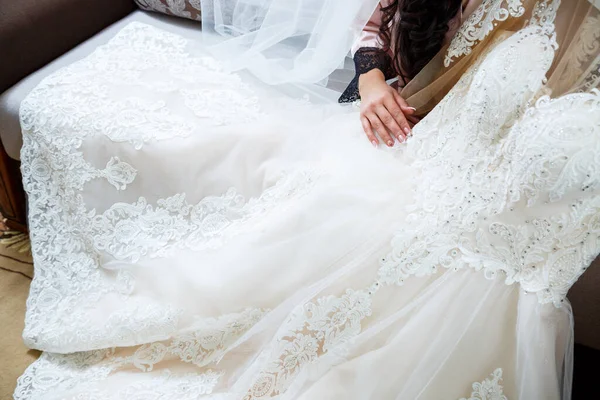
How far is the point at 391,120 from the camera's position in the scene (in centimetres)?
102

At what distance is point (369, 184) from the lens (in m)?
0.91

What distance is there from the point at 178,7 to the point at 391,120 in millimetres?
746

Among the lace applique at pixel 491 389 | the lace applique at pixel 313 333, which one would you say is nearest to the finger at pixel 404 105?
the lace applique at pixel 313 333

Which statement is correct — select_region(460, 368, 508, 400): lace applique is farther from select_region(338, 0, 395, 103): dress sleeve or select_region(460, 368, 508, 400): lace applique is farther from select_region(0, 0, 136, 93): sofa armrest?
select_region(0, 0, 136, 93): sofa armrest

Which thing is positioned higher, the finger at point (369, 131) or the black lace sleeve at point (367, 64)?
the black lace sleeve at point (367, 64)

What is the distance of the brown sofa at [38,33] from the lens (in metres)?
1.29

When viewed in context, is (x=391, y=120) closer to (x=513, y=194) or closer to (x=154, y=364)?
(x=513, y=194)

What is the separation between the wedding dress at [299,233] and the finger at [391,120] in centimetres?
4

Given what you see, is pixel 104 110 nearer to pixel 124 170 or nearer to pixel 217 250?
pixel 124 170

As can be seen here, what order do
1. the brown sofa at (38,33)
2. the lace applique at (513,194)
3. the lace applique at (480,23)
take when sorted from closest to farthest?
the lace applique at (513,194), the lace applique at (480,23), the brown sofa at (38,33)

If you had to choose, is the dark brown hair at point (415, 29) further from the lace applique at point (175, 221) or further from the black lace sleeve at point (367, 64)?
the lace applique at point (175, 221)

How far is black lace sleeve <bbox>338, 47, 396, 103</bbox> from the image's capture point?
3.74ft

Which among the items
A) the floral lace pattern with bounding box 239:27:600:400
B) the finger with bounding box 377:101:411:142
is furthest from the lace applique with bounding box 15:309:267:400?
the finger with bounding box 377:101:411:142

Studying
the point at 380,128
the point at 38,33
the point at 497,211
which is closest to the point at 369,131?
the point at 380,128
